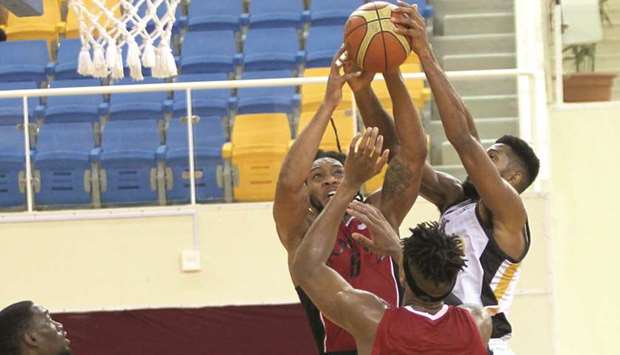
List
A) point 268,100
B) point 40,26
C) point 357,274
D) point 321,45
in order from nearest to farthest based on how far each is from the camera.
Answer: point 357,274, point 268,100, point 321,45, point 40,26

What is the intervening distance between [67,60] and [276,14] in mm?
2064

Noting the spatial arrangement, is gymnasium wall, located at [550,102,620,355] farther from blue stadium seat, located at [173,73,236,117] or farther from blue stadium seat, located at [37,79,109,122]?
blue stadium seat, located at [37,79,109,122]

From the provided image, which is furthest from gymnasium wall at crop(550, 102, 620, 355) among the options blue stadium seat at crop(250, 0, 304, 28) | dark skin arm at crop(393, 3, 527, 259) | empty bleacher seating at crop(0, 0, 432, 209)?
dark skin arm at crop(393, 3, 527, 259)

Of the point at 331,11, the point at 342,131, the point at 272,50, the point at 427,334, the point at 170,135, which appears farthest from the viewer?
the point at 331,11

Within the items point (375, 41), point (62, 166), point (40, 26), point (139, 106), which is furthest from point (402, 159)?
point (40, 26)

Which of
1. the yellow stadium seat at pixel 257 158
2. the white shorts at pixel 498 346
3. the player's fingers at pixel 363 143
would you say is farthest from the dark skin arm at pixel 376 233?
the yellow stadium seat at pixel 257 158

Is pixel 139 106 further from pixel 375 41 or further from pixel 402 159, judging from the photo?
pixel 375 41

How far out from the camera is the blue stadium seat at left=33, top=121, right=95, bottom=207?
1001 cm

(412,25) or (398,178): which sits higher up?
(412,25)

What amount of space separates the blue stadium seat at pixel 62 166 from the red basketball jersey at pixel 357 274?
476cm

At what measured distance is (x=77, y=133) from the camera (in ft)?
34.1

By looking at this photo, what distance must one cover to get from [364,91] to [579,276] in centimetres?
463

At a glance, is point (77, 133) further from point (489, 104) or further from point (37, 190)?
point (489, 104)

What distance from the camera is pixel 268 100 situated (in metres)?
10.4
